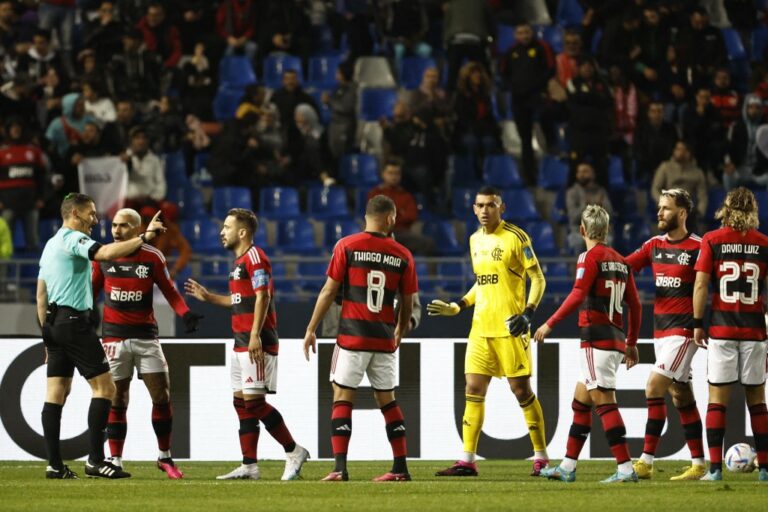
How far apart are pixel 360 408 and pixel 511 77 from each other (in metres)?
7.83

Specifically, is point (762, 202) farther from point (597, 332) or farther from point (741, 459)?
point (597, 332)

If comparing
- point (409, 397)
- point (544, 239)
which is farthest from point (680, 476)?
point (544, 239)

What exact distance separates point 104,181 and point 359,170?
3.91m

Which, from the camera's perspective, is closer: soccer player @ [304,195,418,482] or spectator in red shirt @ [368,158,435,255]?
soccer player @ [304,195,418,482]

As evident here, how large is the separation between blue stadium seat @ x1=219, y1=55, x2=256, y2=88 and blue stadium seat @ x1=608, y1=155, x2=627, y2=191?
548 cm

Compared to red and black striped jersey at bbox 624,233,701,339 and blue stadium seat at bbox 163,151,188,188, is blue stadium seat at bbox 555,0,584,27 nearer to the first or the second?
blue stadium seat at bbox 163,151,188,188

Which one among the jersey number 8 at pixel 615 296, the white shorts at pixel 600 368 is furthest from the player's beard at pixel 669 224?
the white shorts at pixel 600 368

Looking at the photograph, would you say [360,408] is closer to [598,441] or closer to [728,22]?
[598,441]

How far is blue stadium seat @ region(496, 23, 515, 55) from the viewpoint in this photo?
22013mm

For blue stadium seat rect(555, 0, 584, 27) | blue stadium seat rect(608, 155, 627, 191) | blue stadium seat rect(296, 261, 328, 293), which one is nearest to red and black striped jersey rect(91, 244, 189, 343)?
blue stadium seat rect(296, 261, 328, 293)

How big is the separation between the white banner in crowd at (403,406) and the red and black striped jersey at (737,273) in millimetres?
2789

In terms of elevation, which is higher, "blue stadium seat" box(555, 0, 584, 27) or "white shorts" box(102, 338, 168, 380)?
"blue stadium seat" box(555, 0, 584, 27)

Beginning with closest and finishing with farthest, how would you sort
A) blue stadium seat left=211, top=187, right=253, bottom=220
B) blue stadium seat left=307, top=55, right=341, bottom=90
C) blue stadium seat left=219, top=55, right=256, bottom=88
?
blue stadium seat left=211, top=187, right=253, bottom=220 < blue stadium seat left=219, top=55, right=256, bottom=88 < blue stadium seat left=307, top=55, right=341, bottom=90

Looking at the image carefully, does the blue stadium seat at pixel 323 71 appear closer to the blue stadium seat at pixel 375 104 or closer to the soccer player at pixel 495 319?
the blue stadium seat at pixel 375 104
